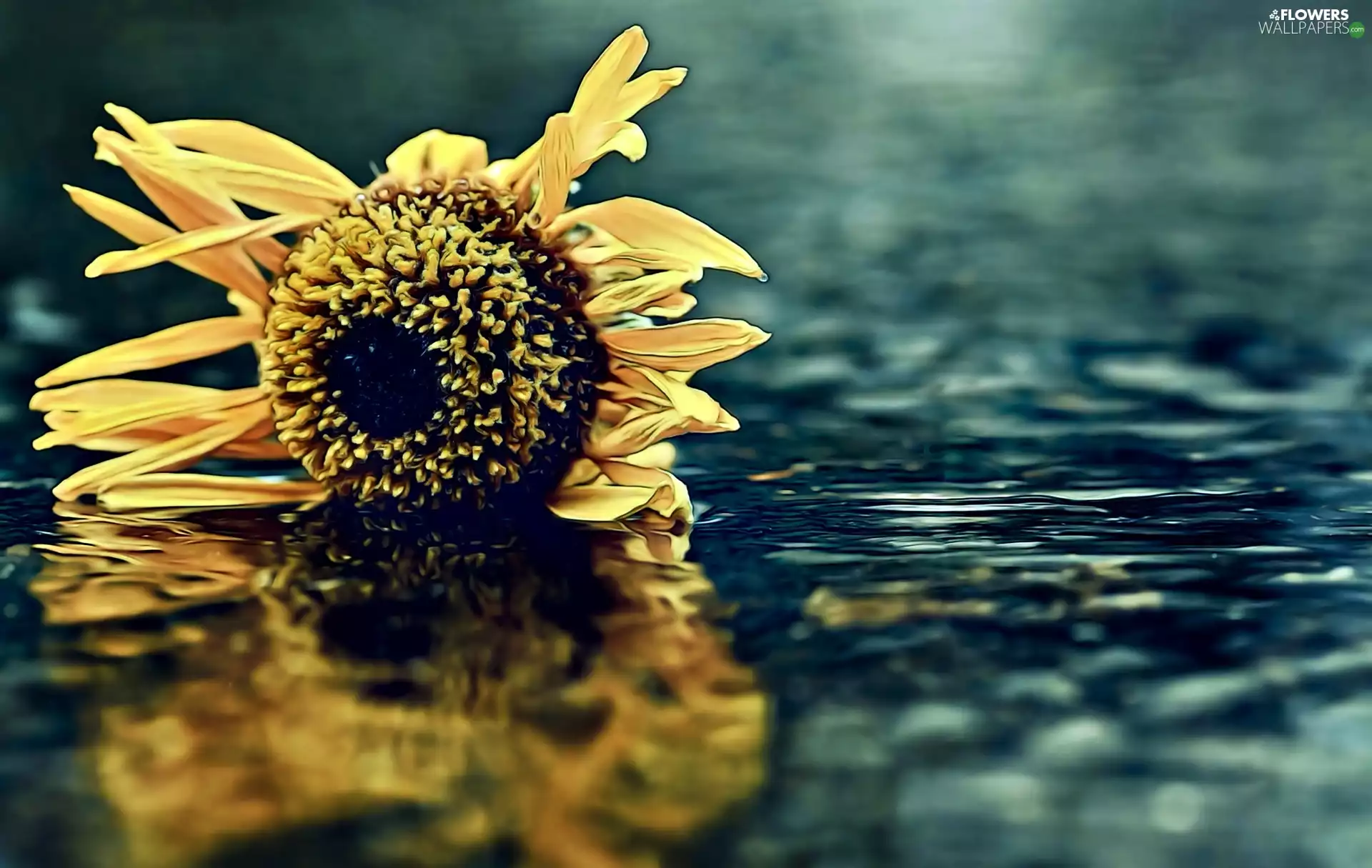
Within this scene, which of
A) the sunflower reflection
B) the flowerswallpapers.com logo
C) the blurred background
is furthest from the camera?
the flowerswallpapers.com logo

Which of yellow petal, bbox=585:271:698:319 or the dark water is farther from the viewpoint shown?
yellow petal, bbox=585:271:698:319

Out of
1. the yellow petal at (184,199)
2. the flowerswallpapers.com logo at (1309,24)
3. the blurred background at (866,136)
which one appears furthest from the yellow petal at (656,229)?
the flowerswallpapers.com logo at (1309,24)

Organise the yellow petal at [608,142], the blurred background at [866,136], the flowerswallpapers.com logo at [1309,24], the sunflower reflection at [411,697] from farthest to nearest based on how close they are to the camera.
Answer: the flowerswallpapers.com logo at [1309,24], the blurred background at [866,136], the yellow petal at [608,142], the sunflower reflection at [411,697]

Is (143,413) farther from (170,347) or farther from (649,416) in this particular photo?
(649,416)

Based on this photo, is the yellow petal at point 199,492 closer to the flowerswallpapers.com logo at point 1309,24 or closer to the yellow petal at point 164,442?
the yellow petal at point 164,442

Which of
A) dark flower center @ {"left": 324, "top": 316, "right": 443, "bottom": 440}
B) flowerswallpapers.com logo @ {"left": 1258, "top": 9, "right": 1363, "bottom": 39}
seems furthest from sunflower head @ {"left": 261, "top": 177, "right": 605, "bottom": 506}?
flowerswallpapers.com logo @ {"left": 1258, "top": 9, "right": 1363, "bottom": 39}

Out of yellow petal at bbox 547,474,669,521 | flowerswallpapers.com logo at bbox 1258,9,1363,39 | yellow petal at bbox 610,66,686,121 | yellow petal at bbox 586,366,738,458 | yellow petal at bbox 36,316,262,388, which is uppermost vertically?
flowerswallpapers.com logo at bbox 1258,9,1363,39

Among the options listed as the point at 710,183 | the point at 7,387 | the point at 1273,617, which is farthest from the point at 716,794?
the point at 710,183

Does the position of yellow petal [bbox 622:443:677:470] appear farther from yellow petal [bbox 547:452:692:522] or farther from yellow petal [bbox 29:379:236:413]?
yellow petal [bbox 29:379:236:413]
